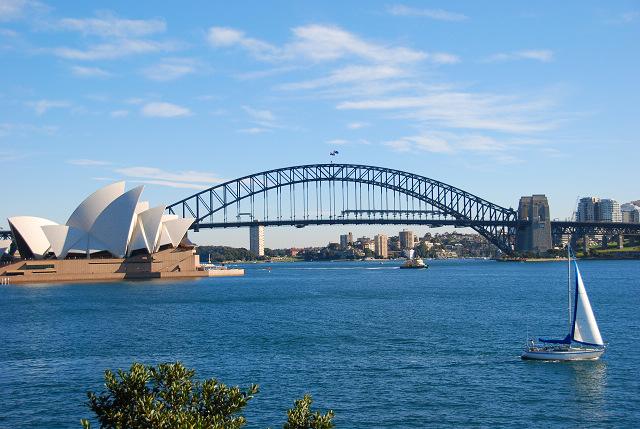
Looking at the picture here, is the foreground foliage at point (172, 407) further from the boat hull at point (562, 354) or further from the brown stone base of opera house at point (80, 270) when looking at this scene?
the brown stone base of opera house at point (80, 270)

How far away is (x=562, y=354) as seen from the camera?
25.9 m

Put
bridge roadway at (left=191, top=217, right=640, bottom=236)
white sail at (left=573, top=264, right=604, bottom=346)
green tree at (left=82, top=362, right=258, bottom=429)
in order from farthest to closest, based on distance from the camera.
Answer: bridge roadway at (left=191, top=217, right=640, bottom=236), white sail at (left=573, top=264, right=604, bottom=346), green tree at (left=82, top=362, right=258, bottom=429)

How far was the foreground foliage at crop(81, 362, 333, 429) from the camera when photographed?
9.92 meters

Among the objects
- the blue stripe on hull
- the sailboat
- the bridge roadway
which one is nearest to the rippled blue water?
the blue stripe on hull

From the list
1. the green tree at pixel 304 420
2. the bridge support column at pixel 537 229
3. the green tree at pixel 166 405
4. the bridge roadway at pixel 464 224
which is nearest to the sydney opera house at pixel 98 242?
the bridge roadway at pixel 464 224

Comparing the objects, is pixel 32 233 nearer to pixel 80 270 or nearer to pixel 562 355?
pixel 80 270

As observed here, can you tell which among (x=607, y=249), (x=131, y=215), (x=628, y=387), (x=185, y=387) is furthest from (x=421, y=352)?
(x=607, y=249)

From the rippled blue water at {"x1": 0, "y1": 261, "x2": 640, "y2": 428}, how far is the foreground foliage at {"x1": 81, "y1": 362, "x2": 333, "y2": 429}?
7.64 m

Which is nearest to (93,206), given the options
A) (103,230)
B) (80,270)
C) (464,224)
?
(103,230)

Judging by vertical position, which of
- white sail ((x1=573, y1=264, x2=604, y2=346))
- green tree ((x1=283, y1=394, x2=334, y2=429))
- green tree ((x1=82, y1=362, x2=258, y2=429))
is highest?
green tree ((x1=82, y1=362, x2=258, y2=429))

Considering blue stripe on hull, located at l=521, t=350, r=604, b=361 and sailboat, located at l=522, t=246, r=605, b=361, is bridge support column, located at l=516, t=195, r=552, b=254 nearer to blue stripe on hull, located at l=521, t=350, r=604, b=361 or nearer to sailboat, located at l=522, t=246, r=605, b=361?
sailboat, located at l=522, t=246, r=605, b=361

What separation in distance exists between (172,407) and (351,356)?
16162 millimetres

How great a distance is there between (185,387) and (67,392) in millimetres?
11985

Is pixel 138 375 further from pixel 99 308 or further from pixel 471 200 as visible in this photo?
pixel 471 200
